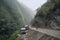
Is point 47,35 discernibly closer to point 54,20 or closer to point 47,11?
point 54,20

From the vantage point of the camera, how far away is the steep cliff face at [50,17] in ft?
17.4

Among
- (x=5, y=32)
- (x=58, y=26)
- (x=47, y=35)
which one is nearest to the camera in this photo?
(x=47, y=35)

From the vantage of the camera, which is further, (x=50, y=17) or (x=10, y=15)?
(x=10, y=15)

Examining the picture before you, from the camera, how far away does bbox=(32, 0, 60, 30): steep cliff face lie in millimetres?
5305

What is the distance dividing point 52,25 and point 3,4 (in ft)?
59.7

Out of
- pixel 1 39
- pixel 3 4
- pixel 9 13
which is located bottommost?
pixel 1 39

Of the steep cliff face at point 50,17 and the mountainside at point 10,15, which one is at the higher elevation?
the steep cliff face at point 50,17

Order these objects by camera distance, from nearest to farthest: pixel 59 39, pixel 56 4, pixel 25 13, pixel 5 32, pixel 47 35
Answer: pixel 59 39
pixel 47 35
pixel 56 4
pixel 5 32
pixel 25 13

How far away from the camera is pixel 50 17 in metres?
5.68

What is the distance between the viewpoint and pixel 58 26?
204 inches

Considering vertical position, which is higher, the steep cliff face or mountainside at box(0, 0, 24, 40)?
the steep cliff face

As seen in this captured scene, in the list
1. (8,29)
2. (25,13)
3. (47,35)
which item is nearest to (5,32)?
(8,29)

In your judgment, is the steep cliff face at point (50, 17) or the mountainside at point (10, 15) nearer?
the steep cliff face at point (50, 17)

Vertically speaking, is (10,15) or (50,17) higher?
(50,17)
